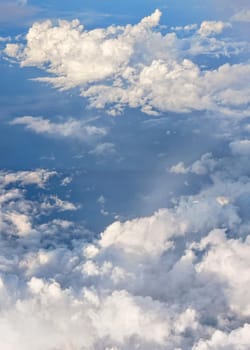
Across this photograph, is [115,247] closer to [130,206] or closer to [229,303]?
[229,303]

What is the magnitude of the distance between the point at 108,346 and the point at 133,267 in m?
25.4

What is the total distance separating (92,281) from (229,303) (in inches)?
1162

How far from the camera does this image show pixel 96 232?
552 feet

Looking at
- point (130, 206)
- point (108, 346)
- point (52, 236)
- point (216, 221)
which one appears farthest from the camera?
point (130, 206)

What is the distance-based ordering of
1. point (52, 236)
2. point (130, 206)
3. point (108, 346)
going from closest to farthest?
point (108, 346), point (52, 236), point (130, 206)

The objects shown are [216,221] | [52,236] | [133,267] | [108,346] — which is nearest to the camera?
[108,346]

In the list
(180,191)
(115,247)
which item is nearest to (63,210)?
(180,191)

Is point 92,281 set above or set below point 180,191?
below

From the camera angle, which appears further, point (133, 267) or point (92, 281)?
point (133, 267)

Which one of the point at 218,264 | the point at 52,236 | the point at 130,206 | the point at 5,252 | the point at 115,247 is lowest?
the point at 218,264

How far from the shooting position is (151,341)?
3644 inches

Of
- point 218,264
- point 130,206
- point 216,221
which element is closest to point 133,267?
point 218,264

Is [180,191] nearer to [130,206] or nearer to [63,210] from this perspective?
[130,206]

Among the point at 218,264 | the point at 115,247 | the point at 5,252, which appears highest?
the point at 5,252
